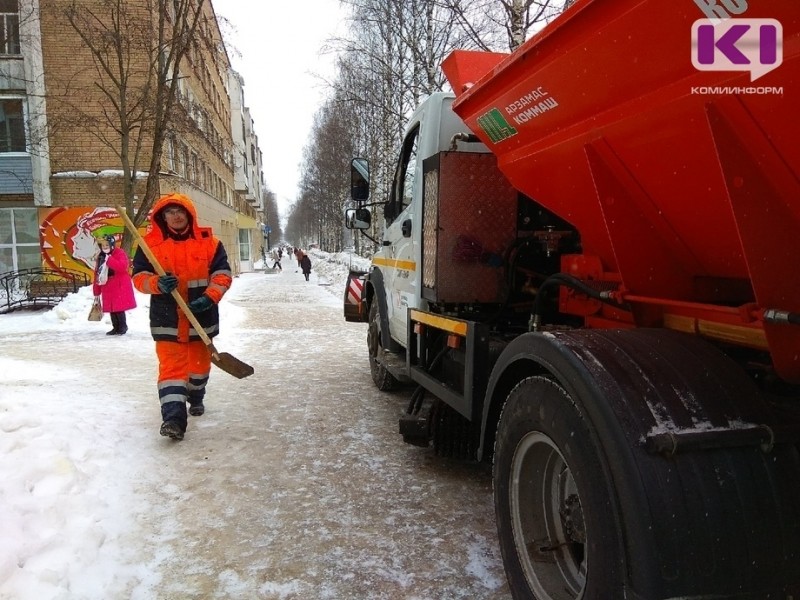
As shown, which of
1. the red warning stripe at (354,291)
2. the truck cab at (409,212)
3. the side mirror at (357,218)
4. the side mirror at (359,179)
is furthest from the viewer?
the red warning stripe at (354,291)

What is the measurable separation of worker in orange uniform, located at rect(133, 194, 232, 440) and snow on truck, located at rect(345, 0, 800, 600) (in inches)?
98.3

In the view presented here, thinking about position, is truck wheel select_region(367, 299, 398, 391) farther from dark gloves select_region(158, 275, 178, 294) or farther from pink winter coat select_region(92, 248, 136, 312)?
pink winter coat select_region(92, 248, 136, 312)

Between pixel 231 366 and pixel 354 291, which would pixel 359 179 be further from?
pixel 231 366

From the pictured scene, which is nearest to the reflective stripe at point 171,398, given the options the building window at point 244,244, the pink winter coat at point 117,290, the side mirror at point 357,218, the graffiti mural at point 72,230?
the side mirror at point 357,218

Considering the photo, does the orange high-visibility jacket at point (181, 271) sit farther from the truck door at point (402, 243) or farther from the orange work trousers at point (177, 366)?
the truck door at point (402, 243)

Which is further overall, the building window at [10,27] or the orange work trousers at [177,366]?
the building window at [10,27]

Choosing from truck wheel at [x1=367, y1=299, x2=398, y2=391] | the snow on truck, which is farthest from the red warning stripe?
the snow on truck

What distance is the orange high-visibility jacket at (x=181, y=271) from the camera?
175 inches

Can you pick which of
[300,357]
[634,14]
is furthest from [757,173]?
[300,357]

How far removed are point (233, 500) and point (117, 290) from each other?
23.3 ft

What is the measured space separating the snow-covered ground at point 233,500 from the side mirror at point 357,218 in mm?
1750

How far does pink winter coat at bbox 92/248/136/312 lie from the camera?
30.4 feet

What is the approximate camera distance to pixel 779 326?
1679 millimetres

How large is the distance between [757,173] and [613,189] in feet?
2.11
